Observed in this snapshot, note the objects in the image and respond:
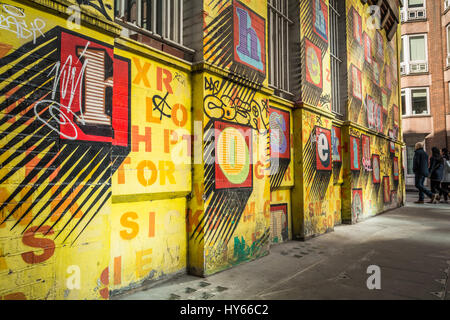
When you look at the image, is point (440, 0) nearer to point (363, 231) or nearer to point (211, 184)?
point (363, 231)

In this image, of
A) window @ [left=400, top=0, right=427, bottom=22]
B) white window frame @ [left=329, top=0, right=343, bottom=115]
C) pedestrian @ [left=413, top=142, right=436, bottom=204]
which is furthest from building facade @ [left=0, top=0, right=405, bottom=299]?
window @ [left=400, top=0, right=427, bottom=22]

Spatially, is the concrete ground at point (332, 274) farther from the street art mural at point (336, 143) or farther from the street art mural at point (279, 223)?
the street art mural at point (336, 143)

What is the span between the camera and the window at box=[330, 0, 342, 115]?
7.29 m

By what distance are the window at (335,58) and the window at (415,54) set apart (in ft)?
49.5

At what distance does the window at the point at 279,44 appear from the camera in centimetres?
517

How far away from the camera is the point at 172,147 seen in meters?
3.24

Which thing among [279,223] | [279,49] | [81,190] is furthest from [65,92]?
[279,49]

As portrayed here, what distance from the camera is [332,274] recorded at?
3.36 m

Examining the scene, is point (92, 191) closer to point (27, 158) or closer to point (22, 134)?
point (27, 158)

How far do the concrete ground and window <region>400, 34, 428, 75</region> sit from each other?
692 inches

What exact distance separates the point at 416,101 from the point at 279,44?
58.6ft

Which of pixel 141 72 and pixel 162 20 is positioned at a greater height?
pixel 162 20

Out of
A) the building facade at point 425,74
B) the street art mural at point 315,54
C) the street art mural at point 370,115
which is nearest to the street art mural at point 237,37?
the street art mural at point 315,54
